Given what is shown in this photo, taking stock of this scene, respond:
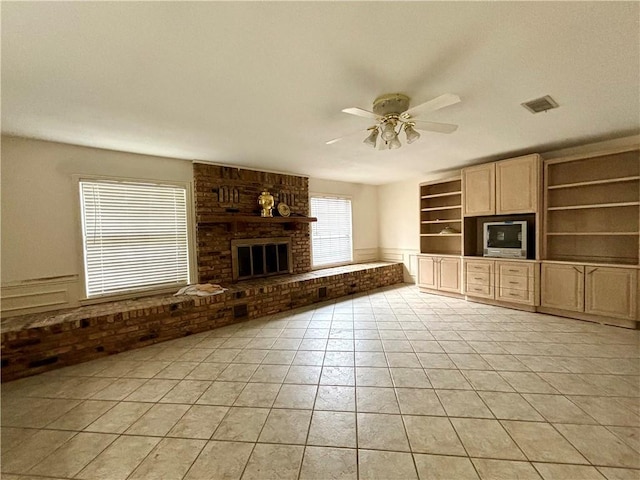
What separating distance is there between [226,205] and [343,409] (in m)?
3.59

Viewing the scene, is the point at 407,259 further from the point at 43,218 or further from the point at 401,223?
the point at 43,218

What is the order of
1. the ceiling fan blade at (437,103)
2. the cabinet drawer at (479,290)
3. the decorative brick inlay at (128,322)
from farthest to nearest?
the cabinet drawer at (479,290)
the decorative brick inlay at (128,322)
the ceiling fan blade at (437,103)

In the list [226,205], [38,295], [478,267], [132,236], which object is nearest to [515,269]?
[478,267]

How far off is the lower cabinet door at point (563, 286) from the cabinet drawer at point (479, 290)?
67 centimetres

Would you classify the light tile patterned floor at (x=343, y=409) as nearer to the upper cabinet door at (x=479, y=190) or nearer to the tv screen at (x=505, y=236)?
the tv screen at (x=505, y=236)

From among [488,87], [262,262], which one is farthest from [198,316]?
[488,87]

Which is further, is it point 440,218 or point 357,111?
point 440,218

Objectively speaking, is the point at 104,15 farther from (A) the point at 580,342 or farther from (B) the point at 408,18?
(A) the point at 580,342

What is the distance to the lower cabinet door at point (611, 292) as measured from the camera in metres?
3.21

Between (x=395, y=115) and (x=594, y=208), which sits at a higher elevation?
(x=395, y=115)

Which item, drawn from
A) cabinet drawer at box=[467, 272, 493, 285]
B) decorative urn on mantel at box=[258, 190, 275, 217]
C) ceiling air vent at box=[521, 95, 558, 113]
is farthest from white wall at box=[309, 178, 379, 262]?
ceiling air vent at box=[521, 95, 558, 113]

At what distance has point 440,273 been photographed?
508 centimetres

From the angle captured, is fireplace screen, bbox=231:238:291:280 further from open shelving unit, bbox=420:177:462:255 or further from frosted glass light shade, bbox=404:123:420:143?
frosted glass light shade, bbox=404:123:420:143

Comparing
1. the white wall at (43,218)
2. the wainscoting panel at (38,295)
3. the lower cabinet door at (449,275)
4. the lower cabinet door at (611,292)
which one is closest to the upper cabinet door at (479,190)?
the lower cabinet door at (449,275)
